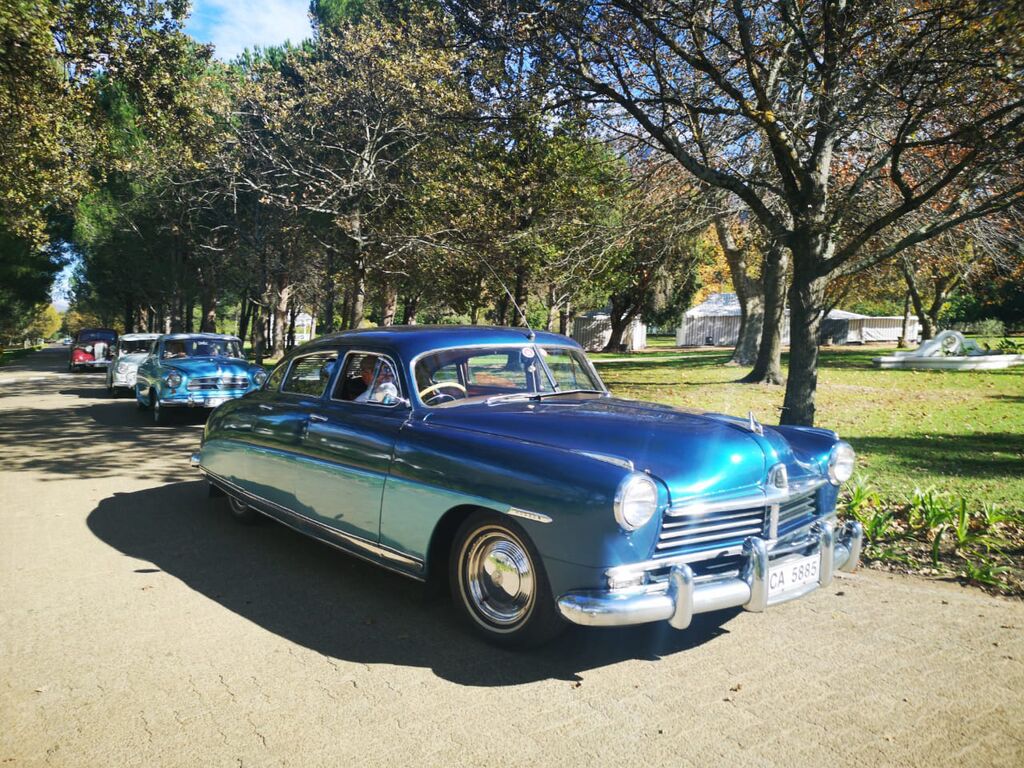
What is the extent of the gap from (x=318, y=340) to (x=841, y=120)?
275 inches

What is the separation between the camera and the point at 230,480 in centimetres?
626

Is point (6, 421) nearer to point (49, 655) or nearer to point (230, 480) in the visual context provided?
point (230, 480)

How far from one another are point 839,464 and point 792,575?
1.03 metres

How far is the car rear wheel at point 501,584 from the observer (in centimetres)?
380

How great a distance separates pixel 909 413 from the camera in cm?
1318

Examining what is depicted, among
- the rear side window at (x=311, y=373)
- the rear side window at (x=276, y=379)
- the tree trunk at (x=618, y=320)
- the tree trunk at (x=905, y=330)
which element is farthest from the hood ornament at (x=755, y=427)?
the tree trunk at (x=905, y=330)

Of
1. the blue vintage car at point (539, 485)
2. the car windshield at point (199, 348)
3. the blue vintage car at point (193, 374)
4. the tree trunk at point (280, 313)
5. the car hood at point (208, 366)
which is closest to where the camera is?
the blue vintage car at point (539, 485)

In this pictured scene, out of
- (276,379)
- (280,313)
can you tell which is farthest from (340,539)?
(280,313)

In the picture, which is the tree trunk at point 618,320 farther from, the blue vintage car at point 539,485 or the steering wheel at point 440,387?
the steering wheel at point 440,387

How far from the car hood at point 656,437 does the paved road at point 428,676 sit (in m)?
1.00

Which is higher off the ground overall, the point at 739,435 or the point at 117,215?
the point at 117,215

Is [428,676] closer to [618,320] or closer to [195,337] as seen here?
[195,337]

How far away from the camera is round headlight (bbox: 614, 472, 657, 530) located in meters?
3.42

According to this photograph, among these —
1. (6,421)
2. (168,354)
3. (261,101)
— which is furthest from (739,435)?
(261,101)
